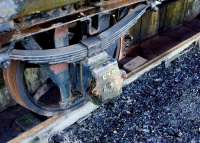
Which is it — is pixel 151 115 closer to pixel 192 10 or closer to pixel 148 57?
pixel 148 57

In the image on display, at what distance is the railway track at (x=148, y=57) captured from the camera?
3.88 metres

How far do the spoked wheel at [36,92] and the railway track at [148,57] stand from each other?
0.13m

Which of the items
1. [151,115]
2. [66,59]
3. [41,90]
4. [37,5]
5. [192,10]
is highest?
[37,5]

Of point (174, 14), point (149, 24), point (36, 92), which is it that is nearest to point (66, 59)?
point (36, 92)

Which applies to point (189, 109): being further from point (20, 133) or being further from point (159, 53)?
point (20, 133)

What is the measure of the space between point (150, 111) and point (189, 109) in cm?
49

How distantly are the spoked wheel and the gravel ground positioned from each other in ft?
0.95

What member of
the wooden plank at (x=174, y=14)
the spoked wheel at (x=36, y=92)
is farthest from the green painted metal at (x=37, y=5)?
the wooden plank at (x=174, y=14)

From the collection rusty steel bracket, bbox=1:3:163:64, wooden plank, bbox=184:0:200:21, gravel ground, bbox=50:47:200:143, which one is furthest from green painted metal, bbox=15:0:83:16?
wooden plank, bbox=184:0:200:21

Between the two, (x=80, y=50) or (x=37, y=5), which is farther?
(x=80, y=50)

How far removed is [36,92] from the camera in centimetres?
416

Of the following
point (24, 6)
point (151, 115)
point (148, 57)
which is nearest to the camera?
point (24, 6)

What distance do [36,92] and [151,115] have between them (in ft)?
4.55

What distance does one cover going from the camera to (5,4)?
110 inches
